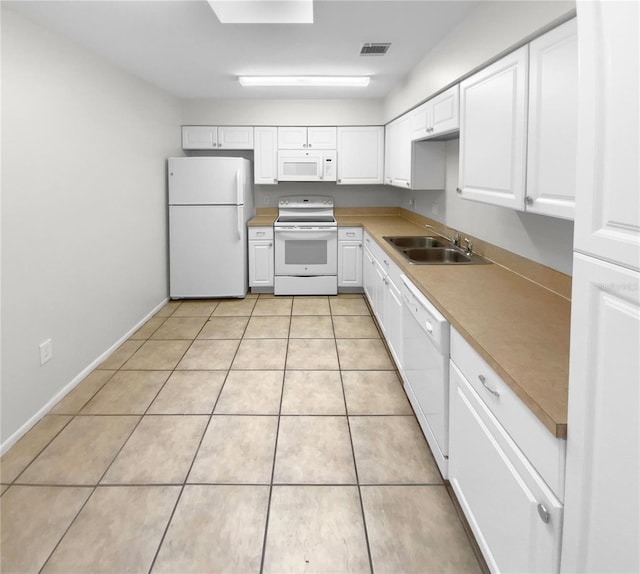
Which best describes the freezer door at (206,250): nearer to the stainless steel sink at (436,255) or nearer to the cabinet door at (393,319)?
the cabinet door at (393,319)

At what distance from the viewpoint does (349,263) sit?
19.5 ft

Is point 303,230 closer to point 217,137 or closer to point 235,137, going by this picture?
point 235,137

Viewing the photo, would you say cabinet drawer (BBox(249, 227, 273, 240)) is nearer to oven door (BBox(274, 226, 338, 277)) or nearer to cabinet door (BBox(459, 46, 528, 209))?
oven door (BBox(274, 226, 338, 277))

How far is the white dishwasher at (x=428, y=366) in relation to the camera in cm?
215

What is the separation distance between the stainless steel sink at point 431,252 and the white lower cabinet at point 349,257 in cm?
151

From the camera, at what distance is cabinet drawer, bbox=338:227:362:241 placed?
588 centimetres

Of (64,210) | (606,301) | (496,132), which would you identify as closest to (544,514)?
(606,301)

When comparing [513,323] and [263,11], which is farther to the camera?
[263,11]

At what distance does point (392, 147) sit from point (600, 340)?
4693 mm

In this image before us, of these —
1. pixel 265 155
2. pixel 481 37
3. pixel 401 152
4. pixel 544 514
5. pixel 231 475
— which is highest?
pixel 481 37

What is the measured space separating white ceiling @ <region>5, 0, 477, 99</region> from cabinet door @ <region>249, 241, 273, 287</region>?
1.88m

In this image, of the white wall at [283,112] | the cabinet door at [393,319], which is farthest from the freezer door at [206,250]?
the cabinet door at [393,319]

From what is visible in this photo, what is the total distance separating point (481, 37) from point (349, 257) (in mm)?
3517

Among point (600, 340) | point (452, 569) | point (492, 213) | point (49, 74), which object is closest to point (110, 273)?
point (49, 74)
